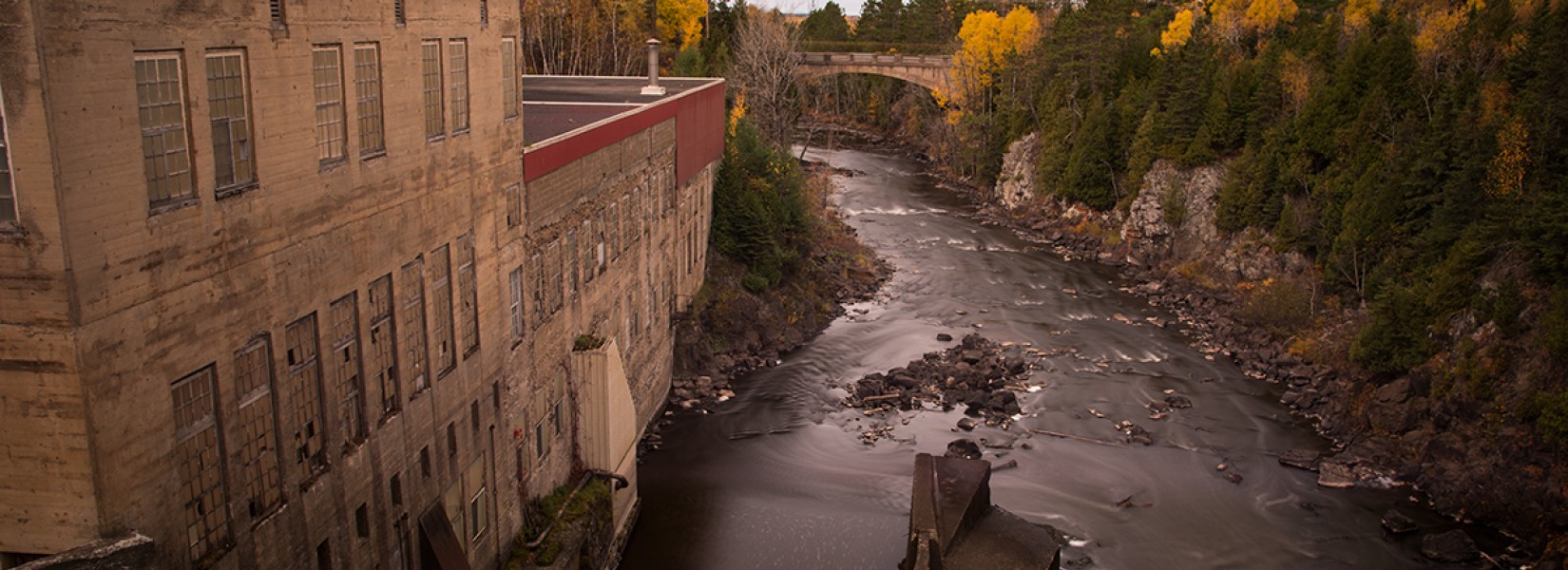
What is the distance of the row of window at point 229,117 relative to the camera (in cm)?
1126

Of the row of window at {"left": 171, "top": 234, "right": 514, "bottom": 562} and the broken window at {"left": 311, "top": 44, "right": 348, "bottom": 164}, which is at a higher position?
the broken window at {"left": 311, "top": 44, "right": 348, "bottom": 164}

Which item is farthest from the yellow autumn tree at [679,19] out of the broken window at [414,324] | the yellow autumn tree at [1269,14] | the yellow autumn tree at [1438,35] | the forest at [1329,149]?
the broken window at [414,324]

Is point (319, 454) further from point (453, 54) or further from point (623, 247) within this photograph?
point (623, 247)

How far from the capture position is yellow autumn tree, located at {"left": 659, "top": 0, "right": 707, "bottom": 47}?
73.2 metres

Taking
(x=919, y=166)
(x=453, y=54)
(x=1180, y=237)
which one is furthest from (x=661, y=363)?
(x=919, y=166)

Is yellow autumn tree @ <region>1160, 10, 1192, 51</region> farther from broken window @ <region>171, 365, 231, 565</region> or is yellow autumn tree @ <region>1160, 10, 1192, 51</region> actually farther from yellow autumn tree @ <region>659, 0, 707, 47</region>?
broken window @ <region>171, 365, 231, 565</region>

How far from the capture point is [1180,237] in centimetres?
5094

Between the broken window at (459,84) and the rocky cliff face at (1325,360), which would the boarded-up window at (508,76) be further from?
the rocky cliff face at (1325,360)

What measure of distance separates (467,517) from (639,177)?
12985 millimetres

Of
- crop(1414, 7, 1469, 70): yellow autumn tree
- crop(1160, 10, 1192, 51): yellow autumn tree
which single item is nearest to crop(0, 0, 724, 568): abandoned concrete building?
crop(1414, 7, 1469, 70): yellow autumn tree

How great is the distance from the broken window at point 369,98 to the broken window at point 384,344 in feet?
5.73

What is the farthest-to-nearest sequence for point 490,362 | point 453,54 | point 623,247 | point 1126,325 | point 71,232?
point 1126,325 < point 623,247 < point 490,362 < point 453,54 < point 71,232

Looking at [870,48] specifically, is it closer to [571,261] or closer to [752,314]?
[752,314]

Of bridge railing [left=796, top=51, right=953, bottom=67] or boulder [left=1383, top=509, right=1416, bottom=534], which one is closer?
boulder [left=1383, top=509, right=1416, bottom=534]
